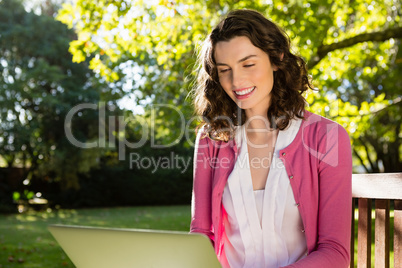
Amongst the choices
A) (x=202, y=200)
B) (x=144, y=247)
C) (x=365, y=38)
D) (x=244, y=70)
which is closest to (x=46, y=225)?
(x=365, y=38)

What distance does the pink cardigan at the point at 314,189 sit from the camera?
1.63 m

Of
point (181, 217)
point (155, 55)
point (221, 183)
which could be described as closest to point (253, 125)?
point (221, 183)

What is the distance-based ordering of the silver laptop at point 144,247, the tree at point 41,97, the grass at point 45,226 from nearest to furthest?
the silver laptop at point 144,247
the grass at point 45,226
the tree at point 41,97

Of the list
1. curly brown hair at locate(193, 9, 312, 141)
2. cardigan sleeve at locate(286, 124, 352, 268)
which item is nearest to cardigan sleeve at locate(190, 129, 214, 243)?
curly brown hair at locate(193, 9, 312, 141)

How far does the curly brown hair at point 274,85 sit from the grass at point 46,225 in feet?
17.9

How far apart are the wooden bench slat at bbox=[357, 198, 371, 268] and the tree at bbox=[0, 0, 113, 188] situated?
13577mm

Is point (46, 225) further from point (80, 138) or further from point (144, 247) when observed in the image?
point (144, 247)

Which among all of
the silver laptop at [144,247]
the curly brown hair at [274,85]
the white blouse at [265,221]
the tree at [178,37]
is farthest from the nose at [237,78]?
the tree at [178,37]

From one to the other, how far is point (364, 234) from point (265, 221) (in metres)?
0.51

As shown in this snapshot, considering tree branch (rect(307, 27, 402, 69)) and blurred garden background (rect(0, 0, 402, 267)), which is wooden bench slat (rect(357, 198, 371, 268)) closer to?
tree branch (rect(307, 27, 402, 69))

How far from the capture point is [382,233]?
184 centimetres

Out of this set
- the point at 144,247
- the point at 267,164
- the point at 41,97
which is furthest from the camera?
the point at 41,97

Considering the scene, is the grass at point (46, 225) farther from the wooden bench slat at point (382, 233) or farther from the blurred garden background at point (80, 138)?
the wooden bench slat at point (382, 233)

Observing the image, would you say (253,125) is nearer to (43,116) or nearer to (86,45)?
(86,45)
